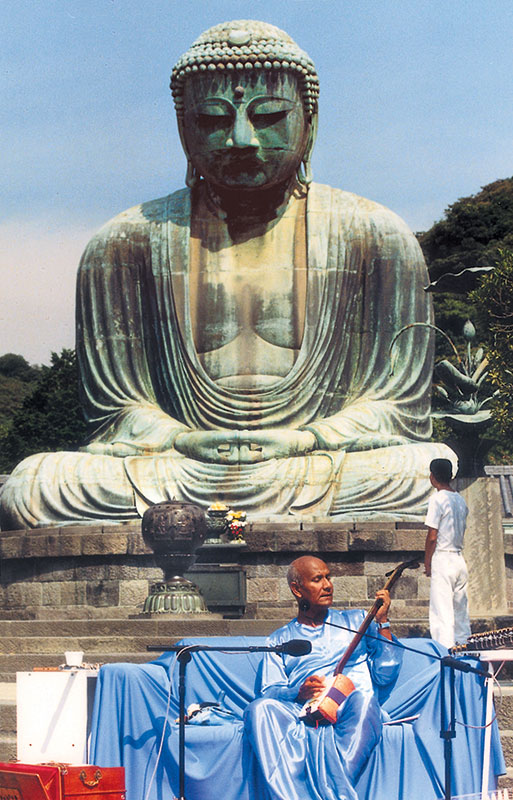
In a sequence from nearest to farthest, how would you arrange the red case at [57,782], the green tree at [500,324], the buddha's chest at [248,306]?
the red case at [57,782], the buddha's chest at [248,306], the green tree at [500,324]

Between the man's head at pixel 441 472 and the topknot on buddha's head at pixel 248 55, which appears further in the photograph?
the topknot on buddha's head at pixel 248 55

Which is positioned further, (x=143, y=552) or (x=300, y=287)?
(x=300, y=287)

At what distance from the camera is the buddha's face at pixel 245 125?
14.8 metres

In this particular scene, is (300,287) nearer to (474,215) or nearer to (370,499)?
(370,499)

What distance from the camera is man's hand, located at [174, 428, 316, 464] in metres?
14.1

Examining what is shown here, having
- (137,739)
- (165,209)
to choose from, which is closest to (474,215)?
(165,209)

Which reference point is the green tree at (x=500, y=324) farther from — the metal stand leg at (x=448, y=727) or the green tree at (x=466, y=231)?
the green tree at (x=466, y=231)

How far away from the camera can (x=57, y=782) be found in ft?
21.3

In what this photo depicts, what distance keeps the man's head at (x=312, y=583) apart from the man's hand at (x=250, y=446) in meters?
6.70

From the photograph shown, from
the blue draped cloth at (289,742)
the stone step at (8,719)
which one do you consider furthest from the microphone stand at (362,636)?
the stone step at (8,719)

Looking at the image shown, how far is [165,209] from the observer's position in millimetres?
15609

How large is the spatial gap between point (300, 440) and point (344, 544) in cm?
165

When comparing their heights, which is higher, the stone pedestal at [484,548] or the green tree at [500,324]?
the green tree at [500,324]

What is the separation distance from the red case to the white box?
1.52 feet
